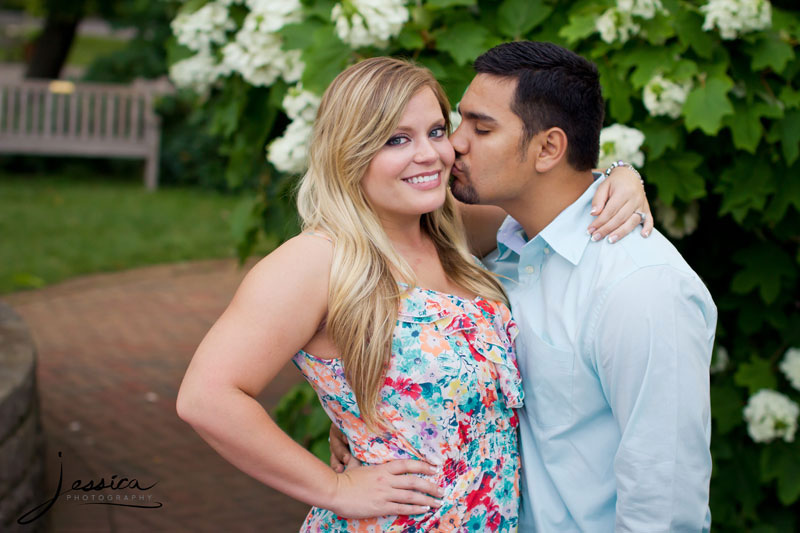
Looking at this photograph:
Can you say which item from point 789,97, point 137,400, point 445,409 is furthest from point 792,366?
point 137,400

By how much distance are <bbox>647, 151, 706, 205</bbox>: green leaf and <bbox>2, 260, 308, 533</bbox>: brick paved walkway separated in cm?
250

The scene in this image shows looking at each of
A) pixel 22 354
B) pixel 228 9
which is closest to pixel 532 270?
pixel 228 9

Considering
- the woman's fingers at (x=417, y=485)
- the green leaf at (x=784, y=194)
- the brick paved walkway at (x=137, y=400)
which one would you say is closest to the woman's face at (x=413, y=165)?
the woman's fingers at (x=417, y=485)

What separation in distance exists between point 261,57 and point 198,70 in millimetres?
594

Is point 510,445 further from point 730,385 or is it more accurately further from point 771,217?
point 730,385

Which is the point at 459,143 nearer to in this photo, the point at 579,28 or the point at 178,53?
the point at 579,28

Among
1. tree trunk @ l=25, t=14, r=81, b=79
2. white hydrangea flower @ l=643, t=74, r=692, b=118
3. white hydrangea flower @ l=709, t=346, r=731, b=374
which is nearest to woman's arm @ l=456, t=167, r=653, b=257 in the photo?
white hydrangea flower @ l=643, t=74, r=692, b=118

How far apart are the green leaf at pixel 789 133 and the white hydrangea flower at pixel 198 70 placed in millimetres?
2334

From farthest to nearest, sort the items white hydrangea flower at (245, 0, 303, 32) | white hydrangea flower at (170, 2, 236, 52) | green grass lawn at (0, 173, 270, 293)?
green grass lawn at (0, 173, 270, 293) → white hydrangea flower at (170, 2, 236, 52) → white hydrangea flower at (245, 0, 303, 32)

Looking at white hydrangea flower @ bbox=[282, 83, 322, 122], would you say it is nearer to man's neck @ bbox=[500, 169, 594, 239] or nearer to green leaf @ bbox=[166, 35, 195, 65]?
man's neck @ bbox=[500, 169, 594, 239]

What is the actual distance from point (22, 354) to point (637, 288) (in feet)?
10.5

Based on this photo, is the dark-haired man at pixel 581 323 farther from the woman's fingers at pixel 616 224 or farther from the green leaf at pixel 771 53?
the green leaf at pixel 771 53

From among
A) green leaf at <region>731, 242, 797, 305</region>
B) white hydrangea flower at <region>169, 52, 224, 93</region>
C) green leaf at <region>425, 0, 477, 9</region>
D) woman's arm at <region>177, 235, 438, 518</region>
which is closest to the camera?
woman's arm at <region>177, 235, 438, 518</region>

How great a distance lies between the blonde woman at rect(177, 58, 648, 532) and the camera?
205 centimetres
